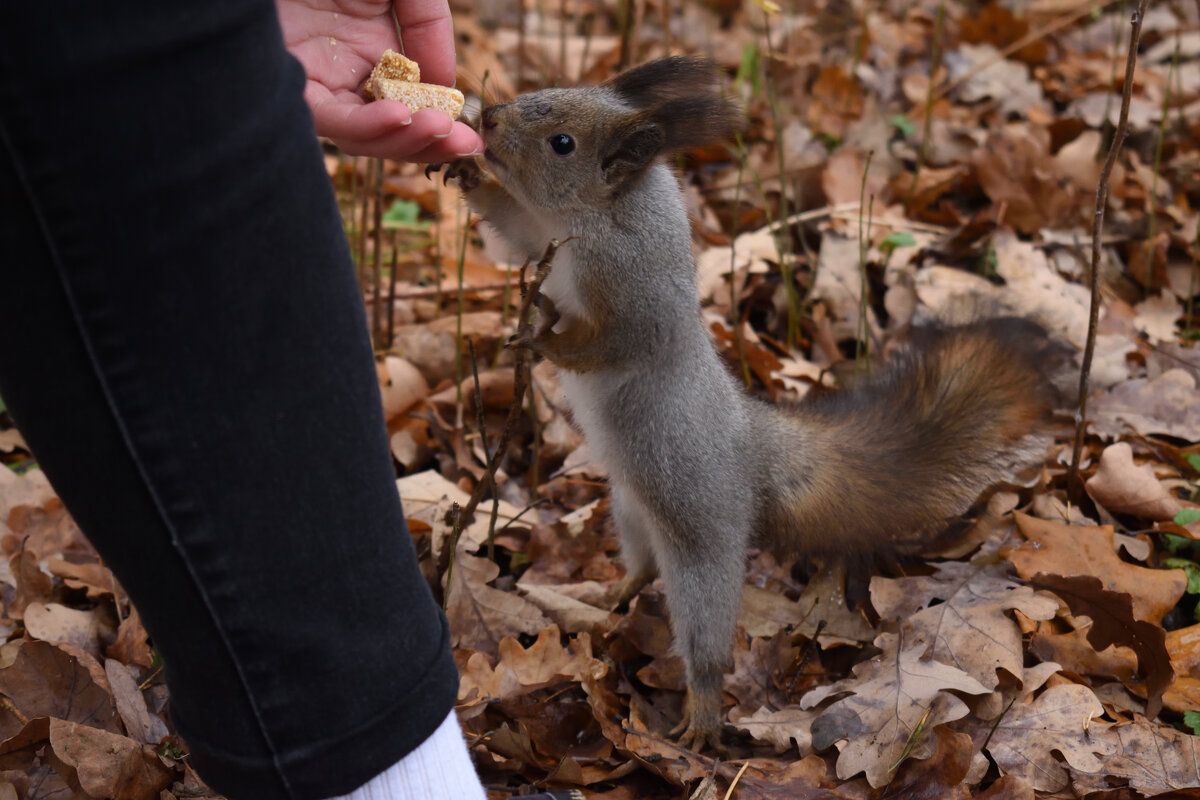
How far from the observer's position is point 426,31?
179 centimetres

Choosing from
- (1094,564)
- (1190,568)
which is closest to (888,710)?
(1094,564)

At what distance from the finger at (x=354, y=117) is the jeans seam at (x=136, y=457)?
2.18 ft

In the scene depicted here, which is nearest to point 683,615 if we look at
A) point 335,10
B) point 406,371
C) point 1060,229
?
point 406,371

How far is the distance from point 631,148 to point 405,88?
43 cm

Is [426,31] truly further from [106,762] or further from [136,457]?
[106,762]

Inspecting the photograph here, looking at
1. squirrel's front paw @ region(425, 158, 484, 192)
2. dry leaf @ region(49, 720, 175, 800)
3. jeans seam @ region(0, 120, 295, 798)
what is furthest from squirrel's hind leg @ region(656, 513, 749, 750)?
jeans seam @ region(0, 120, 295, 798)

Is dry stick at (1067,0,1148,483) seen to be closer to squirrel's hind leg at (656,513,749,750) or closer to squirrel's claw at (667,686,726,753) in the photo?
squirrel's hind leg at (656,513,749,750)

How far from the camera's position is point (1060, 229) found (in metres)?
3.14

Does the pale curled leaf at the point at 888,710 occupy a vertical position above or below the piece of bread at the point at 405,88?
below

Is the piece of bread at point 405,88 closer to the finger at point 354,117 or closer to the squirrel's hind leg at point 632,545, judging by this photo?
the finger at point 354,117

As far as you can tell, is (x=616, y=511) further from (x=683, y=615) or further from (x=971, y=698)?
(x=971, y=698)

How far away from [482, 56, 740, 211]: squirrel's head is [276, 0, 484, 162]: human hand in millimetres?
111

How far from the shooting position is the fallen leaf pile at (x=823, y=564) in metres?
1.66

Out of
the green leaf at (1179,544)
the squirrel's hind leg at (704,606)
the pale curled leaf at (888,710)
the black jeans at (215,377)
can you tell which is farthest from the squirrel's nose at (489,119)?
the green leaf at (1179,544)
